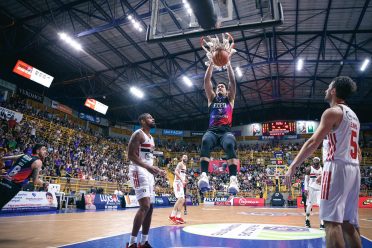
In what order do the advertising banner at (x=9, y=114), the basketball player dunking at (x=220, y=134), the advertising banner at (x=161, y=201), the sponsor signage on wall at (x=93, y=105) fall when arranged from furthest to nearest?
the sponsor signage on wall at (x=93, y=105)
the advertising banner at (x=161, y=201)
the advertising banner at (x=9, y=114)
the basketball player dunking at (x=220, y=134)

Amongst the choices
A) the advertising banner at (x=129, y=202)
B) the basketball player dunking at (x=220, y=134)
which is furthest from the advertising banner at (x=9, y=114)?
the basketball player dunking at (x=220, y=134)

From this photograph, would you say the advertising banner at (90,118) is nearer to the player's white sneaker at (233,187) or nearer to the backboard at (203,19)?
the backboard at (203,19)

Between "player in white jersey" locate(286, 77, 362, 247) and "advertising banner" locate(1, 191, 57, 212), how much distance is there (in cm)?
1208

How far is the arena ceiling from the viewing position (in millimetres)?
15844

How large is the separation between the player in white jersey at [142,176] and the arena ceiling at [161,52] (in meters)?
11.3

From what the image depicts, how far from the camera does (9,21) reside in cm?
1662

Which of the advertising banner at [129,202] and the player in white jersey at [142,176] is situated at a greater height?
the player in white jersey at [142,176]

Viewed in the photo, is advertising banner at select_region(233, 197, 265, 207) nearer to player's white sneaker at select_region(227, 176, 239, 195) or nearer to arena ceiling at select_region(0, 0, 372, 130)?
arena ceiling at select_region(0, 0, 372, 130)

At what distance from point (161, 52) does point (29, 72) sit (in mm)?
9035

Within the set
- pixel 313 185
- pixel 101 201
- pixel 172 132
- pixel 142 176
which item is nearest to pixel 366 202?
pixel 313 185

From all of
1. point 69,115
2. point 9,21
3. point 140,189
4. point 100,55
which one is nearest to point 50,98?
point 69,115

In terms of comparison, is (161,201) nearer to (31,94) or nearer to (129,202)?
(129,202)

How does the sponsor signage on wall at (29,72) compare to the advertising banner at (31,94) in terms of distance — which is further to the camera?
the advertising banner at (31,94)

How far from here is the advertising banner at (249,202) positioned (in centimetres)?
2671
